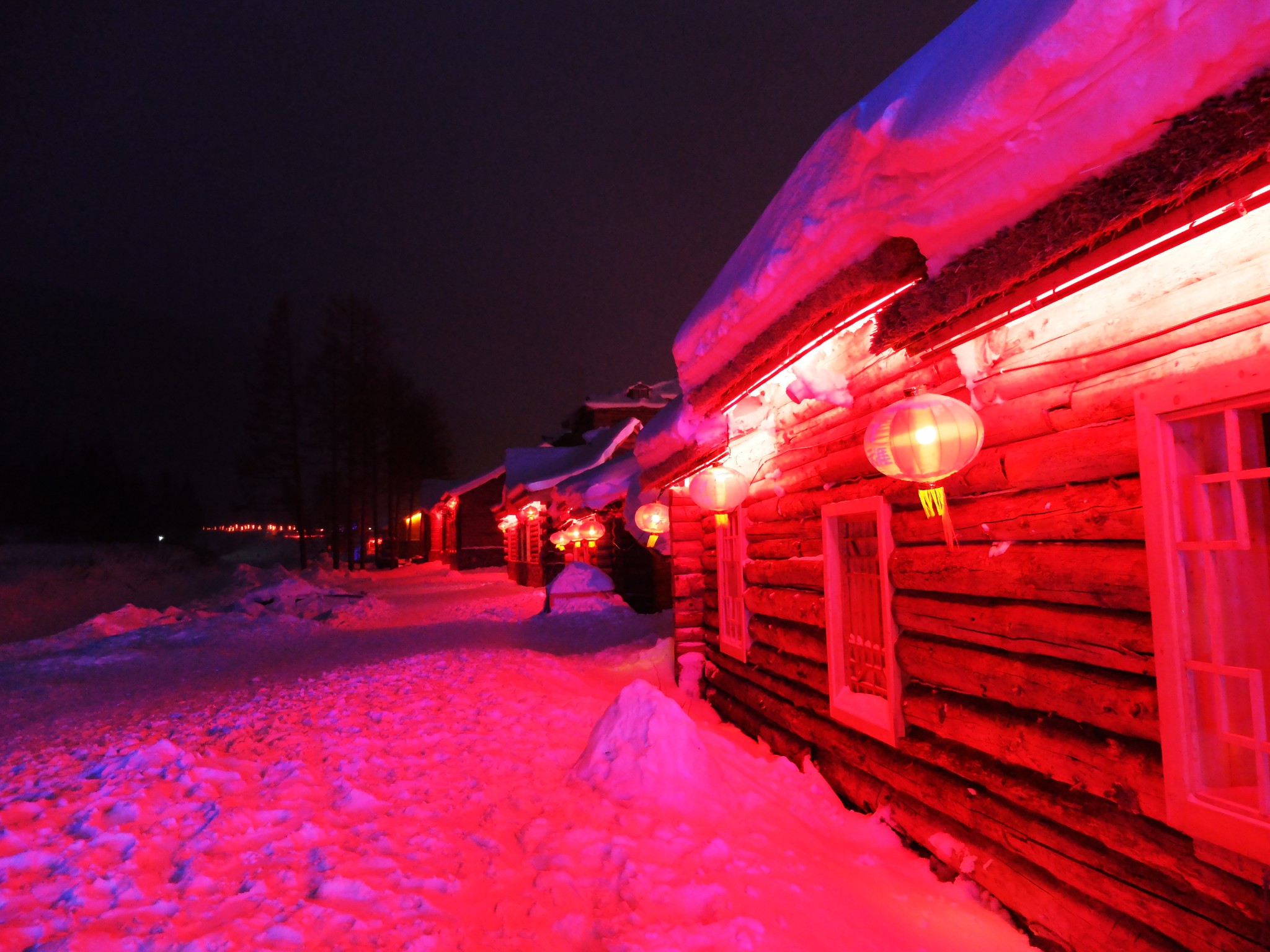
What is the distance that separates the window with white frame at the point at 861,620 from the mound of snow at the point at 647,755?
1.12 m

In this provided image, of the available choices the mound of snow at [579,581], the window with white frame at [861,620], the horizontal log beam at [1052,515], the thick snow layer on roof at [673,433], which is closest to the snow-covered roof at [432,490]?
the mound of snow at [579,581]

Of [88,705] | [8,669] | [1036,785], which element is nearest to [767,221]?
[1036,785]

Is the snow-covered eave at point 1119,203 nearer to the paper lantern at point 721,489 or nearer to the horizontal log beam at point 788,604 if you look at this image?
the horizontal log beam at point 788,604

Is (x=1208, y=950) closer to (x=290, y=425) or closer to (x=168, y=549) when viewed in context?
(x=290, y=425)

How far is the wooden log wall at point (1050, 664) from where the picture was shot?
2592 millimetres

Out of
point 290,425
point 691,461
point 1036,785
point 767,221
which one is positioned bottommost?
point 1036,785

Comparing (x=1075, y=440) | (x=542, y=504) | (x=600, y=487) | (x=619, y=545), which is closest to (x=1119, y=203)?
(x=1075, y=440)

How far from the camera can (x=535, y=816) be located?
4.63 metres

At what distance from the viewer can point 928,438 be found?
3.38 metres

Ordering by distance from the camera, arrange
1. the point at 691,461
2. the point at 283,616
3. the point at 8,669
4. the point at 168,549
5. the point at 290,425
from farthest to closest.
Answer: the point at 168,549 → the point at 290,425 → the point at 283,616 → the point at 8,669 → the point at 691,461

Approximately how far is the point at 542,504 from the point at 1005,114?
22.2 meters

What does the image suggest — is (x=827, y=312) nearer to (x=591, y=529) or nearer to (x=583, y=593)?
(x=583, y=593)

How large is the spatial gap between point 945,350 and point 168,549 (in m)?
56.0

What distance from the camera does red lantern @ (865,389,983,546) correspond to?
3354 millimetres
